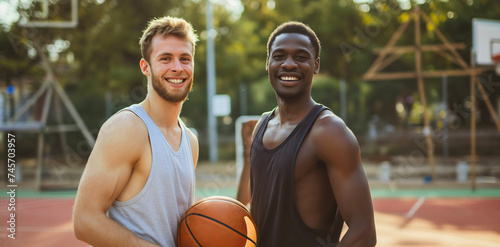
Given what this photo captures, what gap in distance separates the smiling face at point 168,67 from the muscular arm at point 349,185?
0.83 metres

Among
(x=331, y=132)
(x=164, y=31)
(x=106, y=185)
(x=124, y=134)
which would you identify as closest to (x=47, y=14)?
(x=164, y=31)

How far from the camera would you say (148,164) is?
90.7 inches

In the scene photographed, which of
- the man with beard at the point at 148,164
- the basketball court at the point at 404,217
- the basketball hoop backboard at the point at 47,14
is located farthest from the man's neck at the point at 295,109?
the basketball hoop backboard at the point at 47,14

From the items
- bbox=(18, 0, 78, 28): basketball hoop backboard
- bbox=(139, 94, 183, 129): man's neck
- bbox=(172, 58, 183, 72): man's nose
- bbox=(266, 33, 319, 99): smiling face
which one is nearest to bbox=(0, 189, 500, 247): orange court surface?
bbox=(18, 0, 78, 28): basketball hoop backboard

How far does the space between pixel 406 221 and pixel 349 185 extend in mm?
6212

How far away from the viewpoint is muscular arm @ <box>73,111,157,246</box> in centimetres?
212

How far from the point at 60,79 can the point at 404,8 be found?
445 inches

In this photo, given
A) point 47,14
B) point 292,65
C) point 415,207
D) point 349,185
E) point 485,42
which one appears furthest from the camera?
point 47,14

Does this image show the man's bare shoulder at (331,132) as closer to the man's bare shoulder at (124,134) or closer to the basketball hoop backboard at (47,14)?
the man's bare shoulder at (124,134)

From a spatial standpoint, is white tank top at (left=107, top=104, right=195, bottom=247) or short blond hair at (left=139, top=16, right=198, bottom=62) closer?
white tank top at (left=107, top=104, right=195, bottom=247)

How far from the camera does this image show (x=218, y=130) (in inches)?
646

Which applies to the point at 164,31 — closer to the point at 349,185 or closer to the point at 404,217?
the point at 349,185

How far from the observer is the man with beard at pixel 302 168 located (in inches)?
83.5

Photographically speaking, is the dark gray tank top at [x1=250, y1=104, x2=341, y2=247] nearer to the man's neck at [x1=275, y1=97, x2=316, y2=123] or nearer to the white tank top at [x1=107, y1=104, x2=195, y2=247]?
the man's neck at [x1=275, y1=97, x2=316, y2=123]
